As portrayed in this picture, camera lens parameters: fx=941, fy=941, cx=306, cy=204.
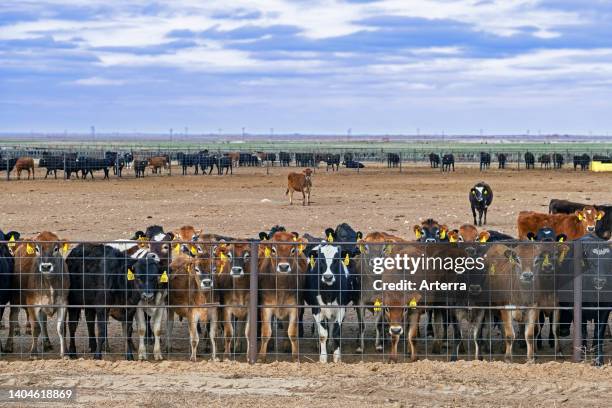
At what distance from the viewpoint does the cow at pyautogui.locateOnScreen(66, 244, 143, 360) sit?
10.7m

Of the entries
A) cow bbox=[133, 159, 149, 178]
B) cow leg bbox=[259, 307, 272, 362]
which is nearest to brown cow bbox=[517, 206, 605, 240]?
cow leg bbox=[259, 307, 272, 362]

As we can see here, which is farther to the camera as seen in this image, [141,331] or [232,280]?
[232,280]

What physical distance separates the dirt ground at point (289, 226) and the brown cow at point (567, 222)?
4.73 meters

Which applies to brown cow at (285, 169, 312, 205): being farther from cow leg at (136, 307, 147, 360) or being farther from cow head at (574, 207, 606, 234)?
cow leg at (136, 307, 147, 360)

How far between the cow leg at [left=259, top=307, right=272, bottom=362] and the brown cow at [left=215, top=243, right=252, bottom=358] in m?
0.31

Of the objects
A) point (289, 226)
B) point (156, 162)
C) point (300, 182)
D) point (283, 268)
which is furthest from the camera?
point (156, 162)

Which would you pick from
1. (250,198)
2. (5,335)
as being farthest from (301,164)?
(5,335)

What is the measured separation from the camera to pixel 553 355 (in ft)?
34.4

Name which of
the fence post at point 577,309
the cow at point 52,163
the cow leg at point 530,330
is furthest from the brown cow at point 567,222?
the cow at point 52,163

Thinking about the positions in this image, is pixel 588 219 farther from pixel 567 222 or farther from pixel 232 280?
pixel 232 280

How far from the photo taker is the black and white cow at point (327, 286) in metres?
10.6

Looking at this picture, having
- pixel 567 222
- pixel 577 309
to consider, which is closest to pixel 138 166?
pixel 567 222

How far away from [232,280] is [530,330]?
3408 mm

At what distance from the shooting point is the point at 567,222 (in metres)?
16.6
